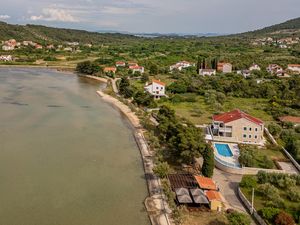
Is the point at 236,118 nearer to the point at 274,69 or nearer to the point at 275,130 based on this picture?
the point at 275,130

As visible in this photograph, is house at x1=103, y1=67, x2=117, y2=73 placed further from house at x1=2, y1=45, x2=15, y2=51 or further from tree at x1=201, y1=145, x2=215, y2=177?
tree at x1=201, y1=145, x2=215, y2=177

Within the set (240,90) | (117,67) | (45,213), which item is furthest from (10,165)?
(117,67)

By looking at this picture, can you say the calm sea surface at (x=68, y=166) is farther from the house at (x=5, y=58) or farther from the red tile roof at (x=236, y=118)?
the house at (x=5, y=58)

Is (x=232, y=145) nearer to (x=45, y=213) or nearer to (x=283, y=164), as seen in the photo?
(x=283, y=164)

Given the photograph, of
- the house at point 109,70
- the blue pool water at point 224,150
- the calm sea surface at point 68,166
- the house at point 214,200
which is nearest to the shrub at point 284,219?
the house at point 214,200

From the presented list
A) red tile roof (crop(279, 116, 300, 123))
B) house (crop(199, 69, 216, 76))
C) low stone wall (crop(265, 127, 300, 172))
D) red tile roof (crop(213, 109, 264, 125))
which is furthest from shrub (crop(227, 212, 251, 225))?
house (crop(199, 69, 216, 76))

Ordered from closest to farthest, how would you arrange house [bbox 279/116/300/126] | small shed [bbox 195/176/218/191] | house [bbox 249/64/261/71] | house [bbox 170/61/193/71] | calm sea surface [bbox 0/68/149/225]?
calm sea surface [bbox 0/68/149/225] < small shed [bbox 195/176/218/191] < house [bbox 279/116/300/126] < house [bbox 249/64/261/71] < house [bbox 170/61/193/71]
